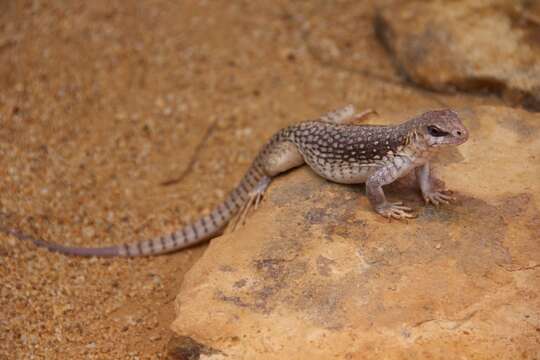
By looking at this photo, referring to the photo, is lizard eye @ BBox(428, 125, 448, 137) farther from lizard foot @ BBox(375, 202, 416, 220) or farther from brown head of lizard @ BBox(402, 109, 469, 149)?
lizard foot @ BBox(375, 202, 416, 220)

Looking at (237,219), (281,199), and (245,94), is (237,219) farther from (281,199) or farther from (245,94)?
(245,94)

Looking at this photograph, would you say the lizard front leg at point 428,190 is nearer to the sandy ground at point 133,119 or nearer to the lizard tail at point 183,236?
the sandy ground at point 133,119

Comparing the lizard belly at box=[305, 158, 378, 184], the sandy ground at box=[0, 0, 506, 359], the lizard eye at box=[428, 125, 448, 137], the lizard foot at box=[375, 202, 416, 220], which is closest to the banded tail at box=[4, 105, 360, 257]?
the sandy ground at box=[0, 0, 506, 359]

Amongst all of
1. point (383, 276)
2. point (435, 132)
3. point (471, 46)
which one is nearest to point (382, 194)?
point (435, 132)

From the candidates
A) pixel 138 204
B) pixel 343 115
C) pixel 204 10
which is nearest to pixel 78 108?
pixel 138 204

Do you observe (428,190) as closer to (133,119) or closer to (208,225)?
(208,225)

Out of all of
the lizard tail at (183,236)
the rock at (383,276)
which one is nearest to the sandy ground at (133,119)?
the lizard tail at (183,236)

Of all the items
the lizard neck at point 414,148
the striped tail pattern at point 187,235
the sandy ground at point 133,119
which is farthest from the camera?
the striped tail pattern at point 187,235

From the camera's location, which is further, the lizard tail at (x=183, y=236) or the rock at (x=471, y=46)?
the rock at (x=471, y=46)
